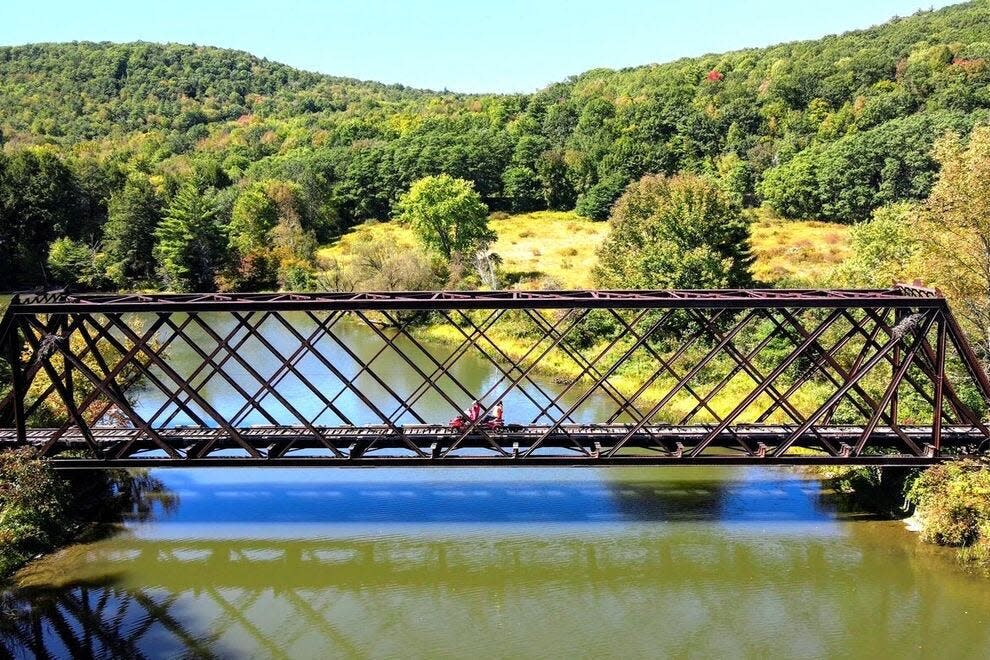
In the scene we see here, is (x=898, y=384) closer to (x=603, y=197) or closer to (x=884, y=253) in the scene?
(x=884, y=253)

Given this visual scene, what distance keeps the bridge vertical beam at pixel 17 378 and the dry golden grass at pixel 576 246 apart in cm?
2994

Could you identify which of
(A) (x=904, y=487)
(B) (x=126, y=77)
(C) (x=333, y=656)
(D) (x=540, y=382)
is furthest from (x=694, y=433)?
(B) (x=126, y=77)

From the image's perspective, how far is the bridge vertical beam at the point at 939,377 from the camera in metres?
15.7

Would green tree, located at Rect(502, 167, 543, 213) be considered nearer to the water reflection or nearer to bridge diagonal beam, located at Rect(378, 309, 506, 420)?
bridge diagonal beam, located at Rect(378, 309, 506, 420)

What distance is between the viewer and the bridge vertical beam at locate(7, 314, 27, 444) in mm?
16047

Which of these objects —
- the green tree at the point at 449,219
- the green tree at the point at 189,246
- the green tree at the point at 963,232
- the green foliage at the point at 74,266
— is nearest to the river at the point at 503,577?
the green tree at the point at 963,232

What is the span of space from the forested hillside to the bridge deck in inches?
1404

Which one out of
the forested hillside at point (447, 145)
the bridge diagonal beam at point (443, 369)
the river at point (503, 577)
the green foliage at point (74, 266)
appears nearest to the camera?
the river at point (503, 577)

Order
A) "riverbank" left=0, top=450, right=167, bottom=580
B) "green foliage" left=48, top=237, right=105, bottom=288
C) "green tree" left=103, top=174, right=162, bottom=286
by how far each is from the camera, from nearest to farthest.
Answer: "riverbank" left=0, top=450, right=167, bottom=580
"green foliage" left=48, top=237, right=105, bottom=288
"green tree" left=103, top=174, right=162, bottom=286

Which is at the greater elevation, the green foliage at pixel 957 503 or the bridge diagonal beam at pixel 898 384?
the bridge diagonal beam at pixel 898 384

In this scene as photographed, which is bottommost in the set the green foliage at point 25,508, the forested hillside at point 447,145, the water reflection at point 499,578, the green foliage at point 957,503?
the water reflection at point 499,578

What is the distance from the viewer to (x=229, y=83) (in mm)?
136500

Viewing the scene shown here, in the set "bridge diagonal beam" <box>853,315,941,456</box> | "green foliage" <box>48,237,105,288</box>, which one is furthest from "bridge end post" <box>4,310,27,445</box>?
"green foliage" <box>48,237,105,288</box>

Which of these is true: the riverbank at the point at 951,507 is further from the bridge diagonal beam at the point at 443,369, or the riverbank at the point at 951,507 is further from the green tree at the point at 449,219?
the green tree at the point at 449,219
